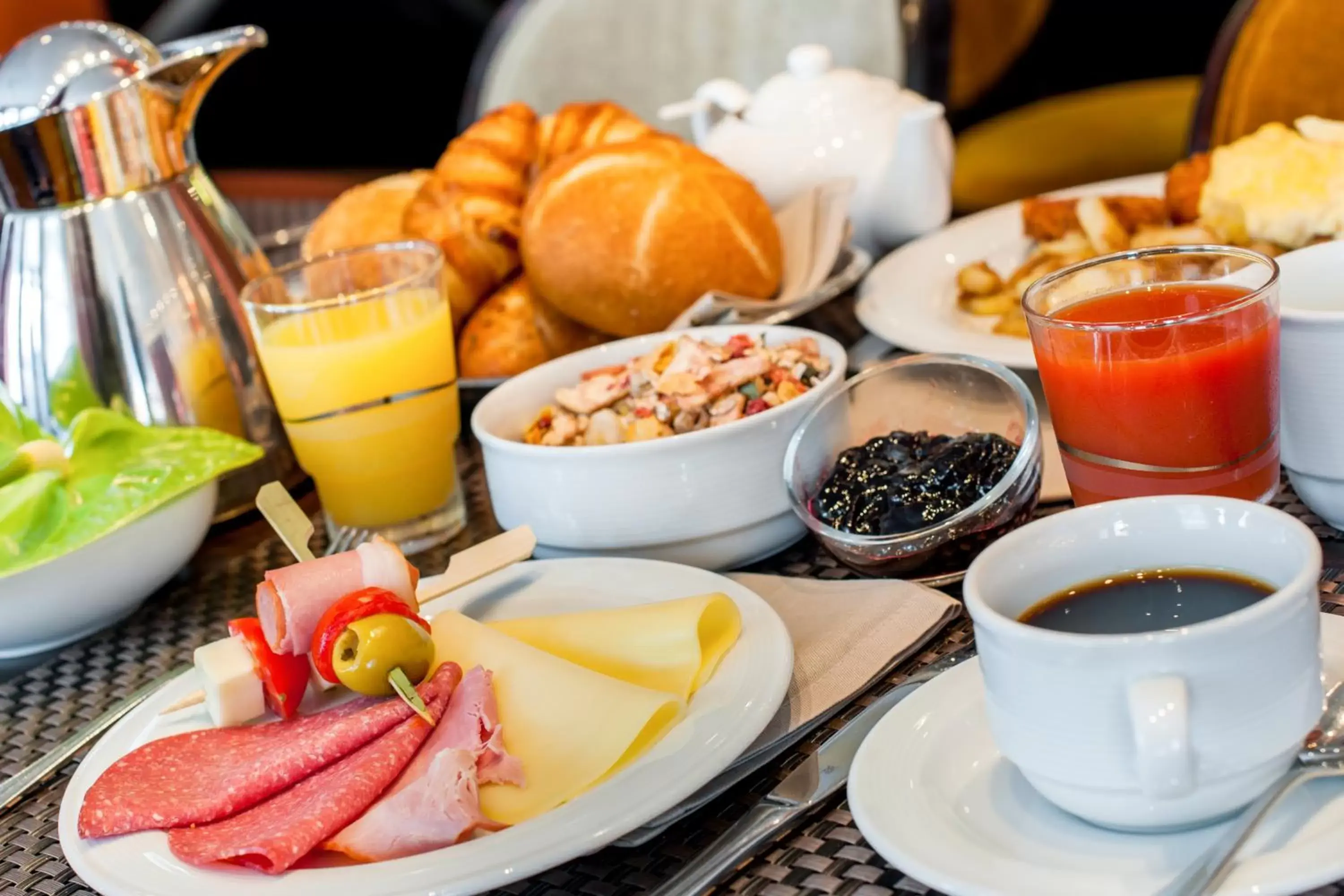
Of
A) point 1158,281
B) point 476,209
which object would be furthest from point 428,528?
point 1158,281

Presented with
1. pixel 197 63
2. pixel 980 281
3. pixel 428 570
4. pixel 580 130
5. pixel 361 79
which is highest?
pixel 197 63

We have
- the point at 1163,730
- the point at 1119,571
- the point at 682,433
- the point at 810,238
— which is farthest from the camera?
the point at 810,238

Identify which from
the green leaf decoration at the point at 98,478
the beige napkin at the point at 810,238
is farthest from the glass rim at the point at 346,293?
the beige napkin at the point at 810,238

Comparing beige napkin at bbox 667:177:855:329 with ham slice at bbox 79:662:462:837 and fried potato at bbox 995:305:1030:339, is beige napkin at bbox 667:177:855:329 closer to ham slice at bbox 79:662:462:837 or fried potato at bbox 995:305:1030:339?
fried potato at bbox 995:305:1030:339

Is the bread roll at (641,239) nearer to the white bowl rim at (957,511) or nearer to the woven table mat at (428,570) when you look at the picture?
the woven table mat at (428,570)

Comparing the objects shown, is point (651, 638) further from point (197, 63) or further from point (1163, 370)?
point (197, 63)

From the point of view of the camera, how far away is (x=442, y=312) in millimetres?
1167

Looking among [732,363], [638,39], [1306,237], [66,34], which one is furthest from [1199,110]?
[66,34]

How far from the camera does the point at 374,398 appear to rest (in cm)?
112

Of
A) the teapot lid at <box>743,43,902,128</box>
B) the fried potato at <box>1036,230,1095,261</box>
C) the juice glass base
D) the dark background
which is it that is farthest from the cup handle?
the dark background

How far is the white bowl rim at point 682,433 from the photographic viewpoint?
95cm

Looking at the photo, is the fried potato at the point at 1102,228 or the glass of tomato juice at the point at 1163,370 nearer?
the glass of tomato juice at the point at 1163,370

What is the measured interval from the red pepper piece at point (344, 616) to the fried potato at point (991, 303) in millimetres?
683

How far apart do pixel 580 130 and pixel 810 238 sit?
1.07ft
